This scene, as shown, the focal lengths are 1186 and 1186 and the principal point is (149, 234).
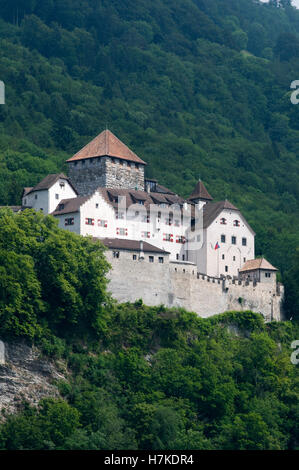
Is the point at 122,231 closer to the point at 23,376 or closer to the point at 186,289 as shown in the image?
the point at 186,289

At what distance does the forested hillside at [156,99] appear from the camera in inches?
5699

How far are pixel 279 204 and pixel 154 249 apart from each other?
57.2 metres

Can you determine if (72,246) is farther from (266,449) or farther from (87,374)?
(266,449)

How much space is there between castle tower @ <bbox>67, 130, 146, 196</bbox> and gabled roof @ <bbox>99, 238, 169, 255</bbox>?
9.77 meters

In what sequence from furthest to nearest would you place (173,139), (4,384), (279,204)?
(173,139) → (279,204) → (4,384)

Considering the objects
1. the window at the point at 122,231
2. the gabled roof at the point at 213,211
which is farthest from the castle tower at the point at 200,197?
the window at the point at 122,231

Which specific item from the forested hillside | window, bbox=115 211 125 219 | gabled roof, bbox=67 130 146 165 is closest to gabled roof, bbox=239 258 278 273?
window, bbox=115 211 125 219

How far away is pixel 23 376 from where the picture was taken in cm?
7919

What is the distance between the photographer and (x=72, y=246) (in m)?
83.7

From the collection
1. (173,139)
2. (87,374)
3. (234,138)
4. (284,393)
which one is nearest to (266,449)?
(284,393)

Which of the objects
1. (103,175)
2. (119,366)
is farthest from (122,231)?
(119,366)

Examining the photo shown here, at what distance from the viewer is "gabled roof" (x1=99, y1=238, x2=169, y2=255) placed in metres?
89.1

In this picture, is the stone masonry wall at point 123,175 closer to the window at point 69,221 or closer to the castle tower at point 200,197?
the castle tower at point 200,197

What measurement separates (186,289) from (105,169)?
50.0 feet
